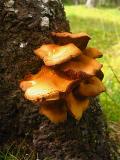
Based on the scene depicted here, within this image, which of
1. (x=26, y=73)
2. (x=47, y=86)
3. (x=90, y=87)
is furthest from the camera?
(x=26, y=73)

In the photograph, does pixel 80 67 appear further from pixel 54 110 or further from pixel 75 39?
pixel 54 110

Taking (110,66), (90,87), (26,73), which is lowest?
(110,66)

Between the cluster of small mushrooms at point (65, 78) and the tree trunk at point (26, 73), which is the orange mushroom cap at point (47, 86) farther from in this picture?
the tree trunk at point (26, 73)

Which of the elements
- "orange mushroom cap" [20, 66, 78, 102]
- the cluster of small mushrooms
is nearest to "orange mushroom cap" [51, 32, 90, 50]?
the cluster of small mushrooms

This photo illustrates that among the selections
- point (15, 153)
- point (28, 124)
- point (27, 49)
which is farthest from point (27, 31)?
point (15, 153)

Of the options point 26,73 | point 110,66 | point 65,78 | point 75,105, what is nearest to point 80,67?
point 65,78

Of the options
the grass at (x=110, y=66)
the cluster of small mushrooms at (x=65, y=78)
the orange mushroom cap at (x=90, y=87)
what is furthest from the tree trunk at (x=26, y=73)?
the grass at (x=110, y=66)
